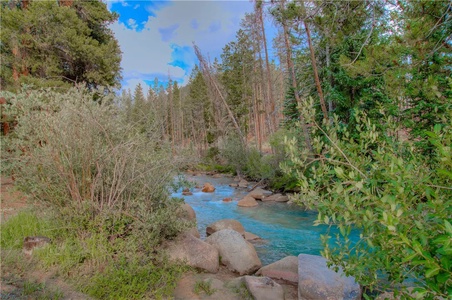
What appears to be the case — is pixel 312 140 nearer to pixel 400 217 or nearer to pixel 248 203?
pixel 400 217

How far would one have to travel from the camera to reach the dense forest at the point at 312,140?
1.52m

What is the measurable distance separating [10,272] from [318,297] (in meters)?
4.03

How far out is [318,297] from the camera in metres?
3.84

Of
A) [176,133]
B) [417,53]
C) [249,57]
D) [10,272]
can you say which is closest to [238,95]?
[249,57]

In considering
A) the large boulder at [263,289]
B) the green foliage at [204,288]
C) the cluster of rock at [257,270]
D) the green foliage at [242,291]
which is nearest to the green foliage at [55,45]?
the cluster of rock at [257,270]

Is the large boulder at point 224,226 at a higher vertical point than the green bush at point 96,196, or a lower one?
lower

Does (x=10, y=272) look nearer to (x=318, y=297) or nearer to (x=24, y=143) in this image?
(x=24, y=143)

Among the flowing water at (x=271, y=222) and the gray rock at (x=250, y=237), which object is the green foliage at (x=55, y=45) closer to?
the flowing water at (x=271, y=222)

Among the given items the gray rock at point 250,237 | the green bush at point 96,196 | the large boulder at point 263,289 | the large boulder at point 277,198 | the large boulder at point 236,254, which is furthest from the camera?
the large boulder at point 277,198

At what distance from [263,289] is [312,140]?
7.77 feet

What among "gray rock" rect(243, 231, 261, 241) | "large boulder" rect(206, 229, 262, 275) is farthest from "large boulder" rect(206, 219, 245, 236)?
"large boulder" rect(206, 229, 262, 275)

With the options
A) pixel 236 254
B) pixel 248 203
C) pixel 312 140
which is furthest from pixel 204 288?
pixel 248 203

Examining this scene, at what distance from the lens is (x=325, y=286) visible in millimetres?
3924

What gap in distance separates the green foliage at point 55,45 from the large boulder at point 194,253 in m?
7.54
